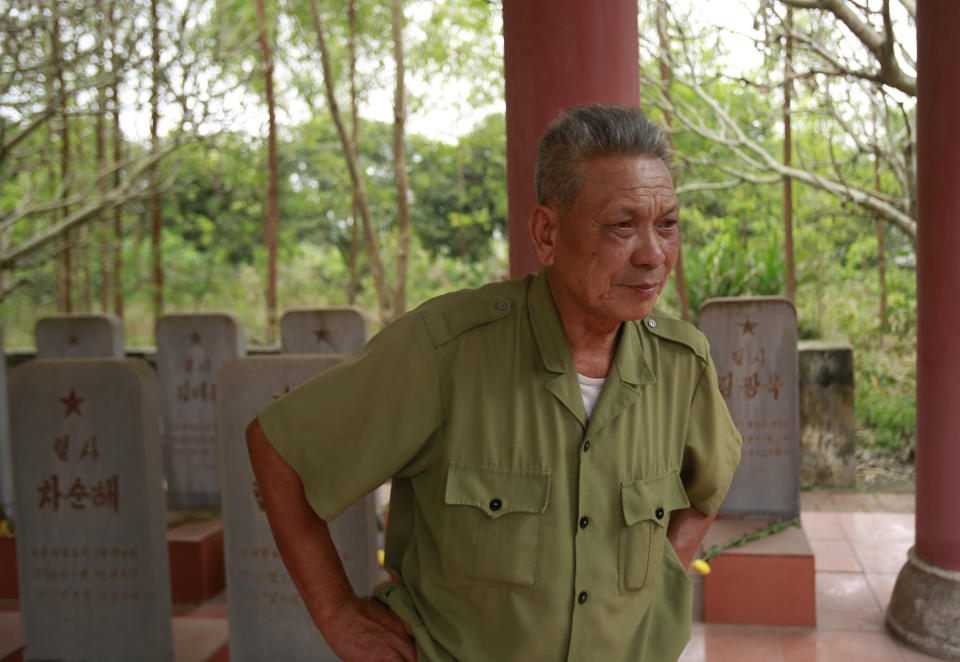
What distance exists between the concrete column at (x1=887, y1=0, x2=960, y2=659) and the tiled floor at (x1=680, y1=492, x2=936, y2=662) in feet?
0.76

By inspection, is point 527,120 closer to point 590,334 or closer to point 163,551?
point 590,334

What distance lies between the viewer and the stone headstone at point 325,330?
523cm

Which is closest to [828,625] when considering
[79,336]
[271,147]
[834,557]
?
[834,557]

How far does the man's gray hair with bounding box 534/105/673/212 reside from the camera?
1.24 m

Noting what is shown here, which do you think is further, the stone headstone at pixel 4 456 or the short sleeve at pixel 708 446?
the stone headstone at pixel 4 456

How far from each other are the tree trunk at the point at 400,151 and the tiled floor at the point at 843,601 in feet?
14.3

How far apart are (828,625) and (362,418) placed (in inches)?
123

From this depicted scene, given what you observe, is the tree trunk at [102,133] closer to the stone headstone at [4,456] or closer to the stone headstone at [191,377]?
the stone headstone at [191,377]

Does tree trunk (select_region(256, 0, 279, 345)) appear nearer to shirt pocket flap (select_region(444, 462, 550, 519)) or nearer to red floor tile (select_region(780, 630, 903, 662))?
red floor tile (select_region(780, 630, 903, 662))

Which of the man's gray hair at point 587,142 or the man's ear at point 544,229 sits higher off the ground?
the man's gray hair at point 587,142

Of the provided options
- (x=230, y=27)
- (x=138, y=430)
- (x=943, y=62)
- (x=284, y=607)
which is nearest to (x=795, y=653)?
(x=284, y=607)

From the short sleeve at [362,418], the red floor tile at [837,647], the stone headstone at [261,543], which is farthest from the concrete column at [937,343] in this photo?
the short sleeve at [362,418]

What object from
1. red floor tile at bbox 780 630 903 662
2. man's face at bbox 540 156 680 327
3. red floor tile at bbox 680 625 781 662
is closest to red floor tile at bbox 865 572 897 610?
red floor tile at bbox 780 630 903 662

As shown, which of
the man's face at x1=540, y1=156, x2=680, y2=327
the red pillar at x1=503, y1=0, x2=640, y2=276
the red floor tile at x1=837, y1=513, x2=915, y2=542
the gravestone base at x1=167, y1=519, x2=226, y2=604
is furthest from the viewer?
the red floor tile at x1=837, y1=513, x2=915, y2=542
